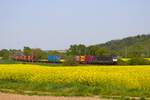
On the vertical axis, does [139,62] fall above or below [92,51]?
below

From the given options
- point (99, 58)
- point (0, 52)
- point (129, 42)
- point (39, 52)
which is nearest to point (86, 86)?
point (99, 58)

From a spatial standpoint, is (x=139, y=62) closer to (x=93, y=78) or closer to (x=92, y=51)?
(x=93, y=78)

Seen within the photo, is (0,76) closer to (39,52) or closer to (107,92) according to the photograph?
(107,92)

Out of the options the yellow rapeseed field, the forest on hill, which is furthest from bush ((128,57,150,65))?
the yellow rapeseed field

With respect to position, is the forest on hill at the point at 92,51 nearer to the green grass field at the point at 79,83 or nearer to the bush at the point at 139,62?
the bush at the point at 139,62

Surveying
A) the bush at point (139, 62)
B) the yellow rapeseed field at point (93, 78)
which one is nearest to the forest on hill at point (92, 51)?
the bush at point (139, 62)

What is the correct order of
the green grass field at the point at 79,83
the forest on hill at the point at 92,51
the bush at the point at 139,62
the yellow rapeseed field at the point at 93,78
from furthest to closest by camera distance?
the forest on hill at the point at 92,51, the bush at the point at 139,62, the yellow rapeseed field at the point at 93,78, the green grass field at the point at 79,83

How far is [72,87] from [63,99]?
14.7ft

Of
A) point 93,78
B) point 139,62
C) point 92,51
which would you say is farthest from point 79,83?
point 92,51

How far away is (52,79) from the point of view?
25.3 meters

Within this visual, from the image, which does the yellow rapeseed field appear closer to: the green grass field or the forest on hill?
the green grass field

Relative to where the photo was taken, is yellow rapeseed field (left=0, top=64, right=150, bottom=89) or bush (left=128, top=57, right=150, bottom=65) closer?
yellow rapeseed field (left=0, top=64, right=150, bottom=89)

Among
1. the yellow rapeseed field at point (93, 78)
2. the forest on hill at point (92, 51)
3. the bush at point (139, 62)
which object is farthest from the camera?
the forest on hill at point (92, 51)

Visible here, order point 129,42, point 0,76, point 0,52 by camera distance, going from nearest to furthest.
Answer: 1. point 0,76
2. point 0,52
3. point 129,42
